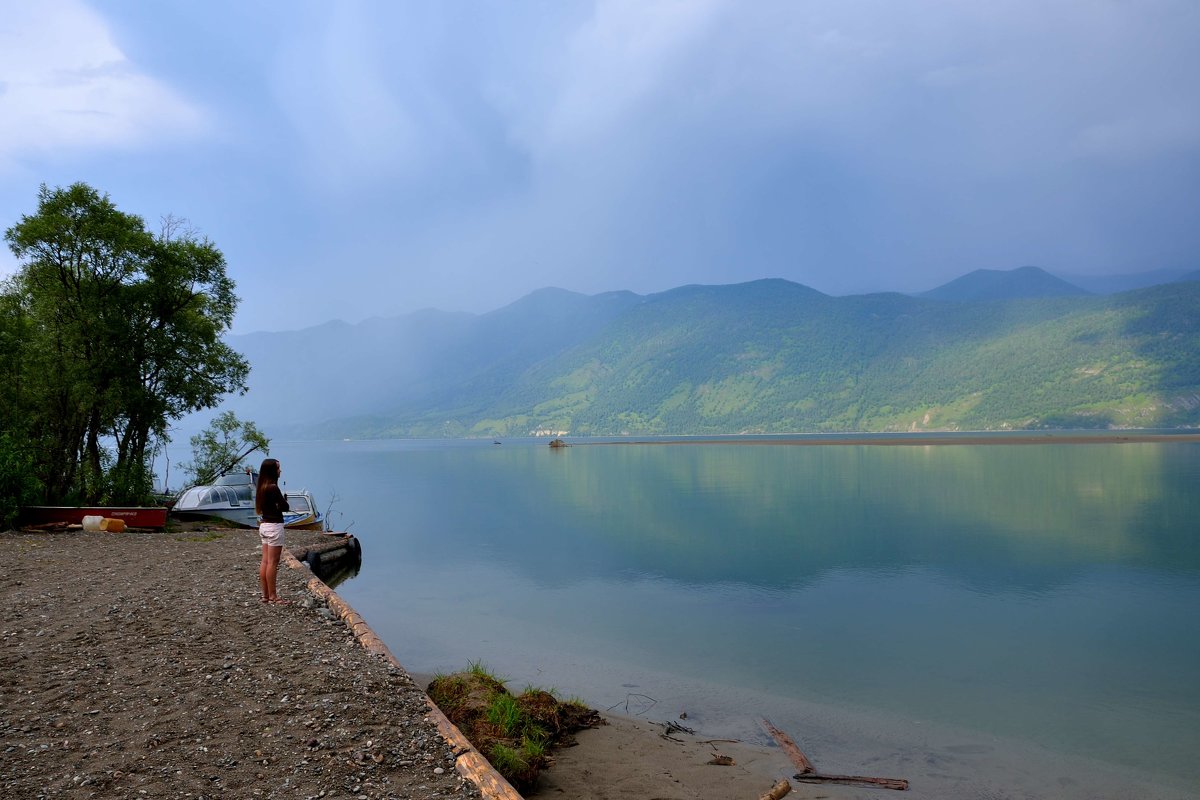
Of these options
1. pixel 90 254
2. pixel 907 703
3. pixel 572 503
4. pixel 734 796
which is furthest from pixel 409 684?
pixel 572 503

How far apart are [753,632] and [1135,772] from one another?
27.8 feet

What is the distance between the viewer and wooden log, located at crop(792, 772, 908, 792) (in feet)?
30.6

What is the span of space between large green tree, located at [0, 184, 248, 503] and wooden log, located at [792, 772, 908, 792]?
83.2 feet

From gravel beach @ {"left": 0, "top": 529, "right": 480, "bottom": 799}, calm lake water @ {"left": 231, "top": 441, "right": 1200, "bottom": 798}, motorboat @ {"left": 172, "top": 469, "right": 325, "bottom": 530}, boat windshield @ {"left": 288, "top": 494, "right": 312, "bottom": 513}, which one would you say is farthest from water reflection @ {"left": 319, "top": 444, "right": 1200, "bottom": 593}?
gravel beach @ {"left": 0, "top": 529, "right": 480, "bottom": 799}

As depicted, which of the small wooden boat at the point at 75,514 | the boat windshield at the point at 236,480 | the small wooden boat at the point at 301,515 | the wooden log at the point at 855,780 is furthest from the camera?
the boat windshield at the point at 236,480

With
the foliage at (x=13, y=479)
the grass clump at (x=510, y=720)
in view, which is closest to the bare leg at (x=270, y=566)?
the grass clump at (x=510, y=720)

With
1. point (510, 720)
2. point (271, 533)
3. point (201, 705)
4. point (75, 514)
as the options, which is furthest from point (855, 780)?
point (75, 514)

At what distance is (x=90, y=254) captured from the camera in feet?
82.8

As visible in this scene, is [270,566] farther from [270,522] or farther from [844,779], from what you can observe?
[844,779]

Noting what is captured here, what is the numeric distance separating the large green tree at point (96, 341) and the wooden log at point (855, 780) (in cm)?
2536

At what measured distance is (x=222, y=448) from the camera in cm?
3694

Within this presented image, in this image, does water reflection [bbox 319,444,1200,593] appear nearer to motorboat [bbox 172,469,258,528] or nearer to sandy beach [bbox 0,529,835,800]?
motorboat [bbox 172,469,258,528]

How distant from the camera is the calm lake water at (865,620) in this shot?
1114 centimetres

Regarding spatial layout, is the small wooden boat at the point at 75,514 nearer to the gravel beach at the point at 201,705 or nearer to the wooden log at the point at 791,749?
the gravel beach at the point at 201,705
